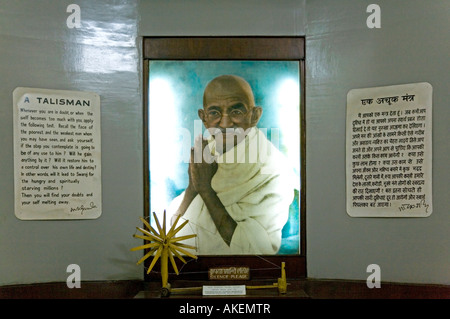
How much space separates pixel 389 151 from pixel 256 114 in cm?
83

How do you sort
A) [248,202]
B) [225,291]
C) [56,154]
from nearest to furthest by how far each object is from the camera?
[225,291] → [56,154] → [248,202]

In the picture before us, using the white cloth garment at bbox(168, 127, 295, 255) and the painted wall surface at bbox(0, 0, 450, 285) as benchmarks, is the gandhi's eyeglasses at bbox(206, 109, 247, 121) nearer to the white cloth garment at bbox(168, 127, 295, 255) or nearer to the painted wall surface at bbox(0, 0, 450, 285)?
the white cloth garment at bbox(168, 127, 295, 255)

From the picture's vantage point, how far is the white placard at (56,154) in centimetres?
277

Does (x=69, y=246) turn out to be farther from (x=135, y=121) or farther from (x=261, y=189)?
(x=261, y=189)

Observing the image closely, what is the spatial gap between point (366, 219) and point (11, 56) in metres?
2.31

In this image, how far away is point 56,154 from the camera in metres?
2.83

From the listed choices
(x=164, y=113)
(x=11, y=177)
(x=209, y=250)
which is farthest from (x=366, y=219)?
(x=11, y=177)

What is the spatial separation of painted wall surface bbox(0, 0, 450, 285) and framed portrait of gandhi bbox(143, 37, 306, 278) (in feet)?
→ 0.27

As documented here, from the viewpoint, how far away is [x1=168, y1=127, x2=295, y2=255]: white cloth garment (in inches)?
115

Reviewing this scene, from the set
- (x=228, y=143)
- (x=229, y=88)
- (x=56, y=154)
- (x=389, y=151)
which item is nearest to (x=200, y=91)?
(x=229, y=88)

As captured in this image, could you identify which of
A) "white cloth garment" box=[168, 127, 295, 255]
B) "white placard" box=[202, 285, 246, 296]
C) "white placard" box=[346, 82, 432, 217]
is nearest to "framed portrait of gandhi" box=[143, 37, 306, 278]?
"white cloth garment" box=[168, 127, 295, 255]

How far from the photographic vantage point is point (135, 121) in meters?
2.96
